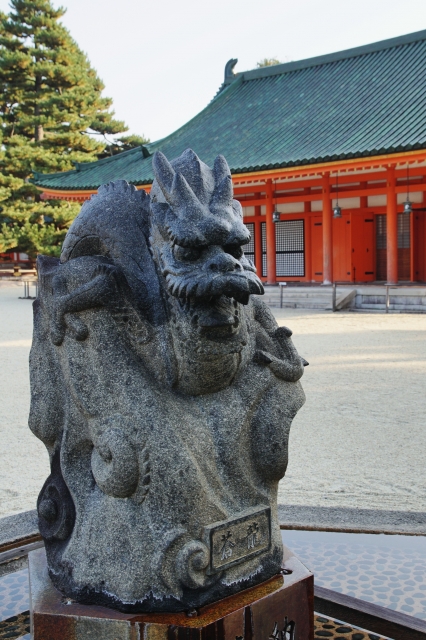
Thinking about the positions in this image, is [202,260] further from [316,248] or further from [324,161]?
[316,248]

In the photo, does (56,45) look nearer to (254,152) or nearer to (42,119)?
(42,119)

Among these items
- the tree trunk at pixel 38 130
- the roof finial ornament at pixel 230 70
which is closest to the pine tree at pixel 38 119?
the tree trunk at pixel 38 130

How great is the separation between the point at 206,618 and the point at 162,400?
0.63 meters

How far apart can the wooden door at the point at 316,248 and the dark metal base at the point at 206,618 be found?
15.4 m

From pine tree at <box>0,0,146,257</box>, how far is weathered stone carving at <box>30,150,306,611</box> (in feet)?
64.6

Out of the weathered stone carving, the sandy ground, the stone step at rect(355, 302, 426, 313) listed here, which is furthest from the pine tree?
the weathered stone carving

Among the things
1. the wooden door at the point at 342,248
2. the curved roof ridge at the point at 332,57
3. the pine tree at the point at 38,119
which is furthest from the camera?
the pine tree at the point at 38,119

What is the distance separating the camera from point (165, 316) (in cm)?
203

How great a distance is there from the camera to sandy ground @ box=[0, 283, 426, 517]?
3959 mm

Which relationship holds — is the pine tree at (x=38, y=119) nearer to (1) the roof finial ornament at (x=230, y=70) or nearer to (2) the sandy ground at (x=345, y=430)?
(1) the roof finial ornament at (x=230, y=70)

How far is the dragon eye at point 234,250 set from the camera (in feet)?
6.48

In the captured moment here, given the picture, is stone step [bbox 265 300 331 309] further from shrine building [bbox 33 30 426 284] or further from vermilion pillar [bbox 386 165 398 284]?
vermilion pillar [bbox 386 165 398 284]

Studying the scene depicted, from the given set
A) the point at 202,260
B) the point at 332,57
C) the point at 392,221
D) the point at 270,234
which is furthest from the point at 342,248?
the point at 202,260

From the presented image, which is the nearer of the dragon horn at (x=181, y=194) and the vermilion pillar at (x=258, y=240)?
the dragon horn at (x=181, y=194)
